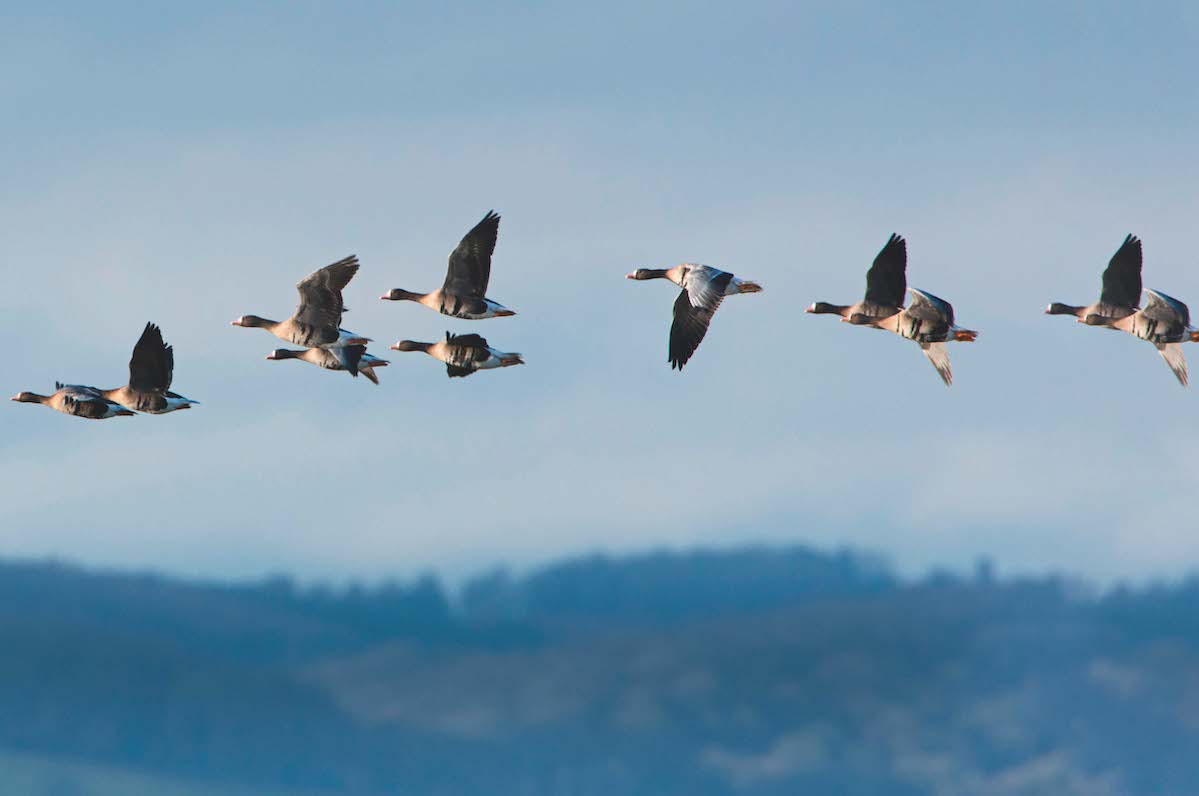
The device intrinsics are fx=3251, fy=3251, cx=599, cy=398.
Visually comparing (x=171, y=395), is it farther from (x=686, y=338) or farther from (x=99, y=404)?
(x=686, y=338)

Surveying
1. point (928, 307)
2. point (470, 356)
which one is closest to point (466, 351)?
point (470, 356)

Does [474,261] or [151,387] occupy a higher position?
[474,261]

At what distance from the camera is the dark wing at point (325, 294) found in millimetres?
106562

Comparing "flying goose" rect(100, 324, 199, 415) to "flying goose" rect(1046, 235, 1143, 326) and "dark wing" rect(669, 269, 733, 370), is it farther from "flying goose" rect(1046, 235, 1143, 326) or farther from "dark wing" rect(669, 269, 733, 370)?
"flying goose" rect(1046, 235, 1143, 326)

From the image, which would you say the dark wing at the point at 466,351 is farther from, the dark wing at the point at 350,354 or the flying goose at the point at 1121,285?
the flying goose at the point at 1121,285

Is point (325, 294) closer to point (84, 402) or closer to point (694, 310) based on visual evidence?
point (84, 402)

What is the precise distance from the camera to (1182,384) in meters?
109

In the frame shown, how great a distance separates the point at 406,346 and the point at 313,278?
9.69 m

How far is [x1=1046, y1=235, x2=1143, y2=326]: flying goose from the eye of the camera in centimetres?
10781

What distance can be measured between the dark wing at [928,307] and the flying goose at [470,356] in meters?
13.5

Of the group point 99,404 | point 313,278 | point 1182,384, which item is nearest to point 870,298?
point 1182,384

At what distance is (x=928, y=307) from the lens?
348ft

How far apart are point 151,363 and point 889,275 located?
24.1 m

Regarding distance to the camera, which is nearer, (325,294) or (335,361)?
(325,294)
